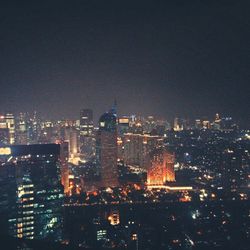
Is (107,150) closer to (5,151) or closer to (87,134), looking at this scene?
(5,151)

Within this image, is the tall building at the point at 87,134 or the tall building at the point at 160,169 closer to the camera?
the tall building at the point at 160,169

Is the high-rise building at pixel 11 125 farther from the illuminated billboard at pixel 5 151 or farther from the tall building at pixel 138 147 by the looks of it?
the illuminated billboard at pixel 5 151

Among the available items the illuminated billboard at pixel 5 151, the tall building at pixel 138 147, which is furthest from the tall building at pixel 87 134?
the illuminated billboard at pixel 5 151

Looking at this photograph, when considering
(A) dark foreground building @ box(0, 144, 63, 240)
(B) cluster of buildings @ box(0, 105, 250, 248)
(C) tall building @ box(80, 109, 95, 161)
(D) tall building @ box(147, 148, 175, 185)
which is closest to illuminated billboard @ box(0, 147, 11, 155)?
(B) cluster of buildings @ box(0, 105, 250, 248)

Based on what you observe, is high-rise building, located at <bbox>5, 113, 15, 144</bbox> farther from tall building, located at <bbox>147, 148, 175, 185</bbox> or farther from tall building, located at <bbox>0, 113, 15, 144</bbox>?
tall building, located at <bbox>147, 148, 175, 185</bbox>

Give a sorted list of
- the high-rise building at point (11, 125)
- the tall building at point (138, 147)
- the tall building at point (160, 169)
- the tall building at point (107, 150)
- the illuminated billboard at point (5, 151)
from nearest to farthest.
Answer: the illuminated billboard at point (5, 151)
the tall building at point (107, 150)
the tall building at point (160, 169)
the tall building at point (138, 147)
the high-rise building at point (11, 125)

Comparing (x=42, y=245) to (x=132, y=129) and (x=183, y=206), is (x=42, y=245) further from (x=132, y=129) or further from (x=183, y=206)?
(x=132, y=129)

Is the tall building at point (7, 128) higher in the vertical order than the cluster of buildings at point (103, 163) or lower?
higher
